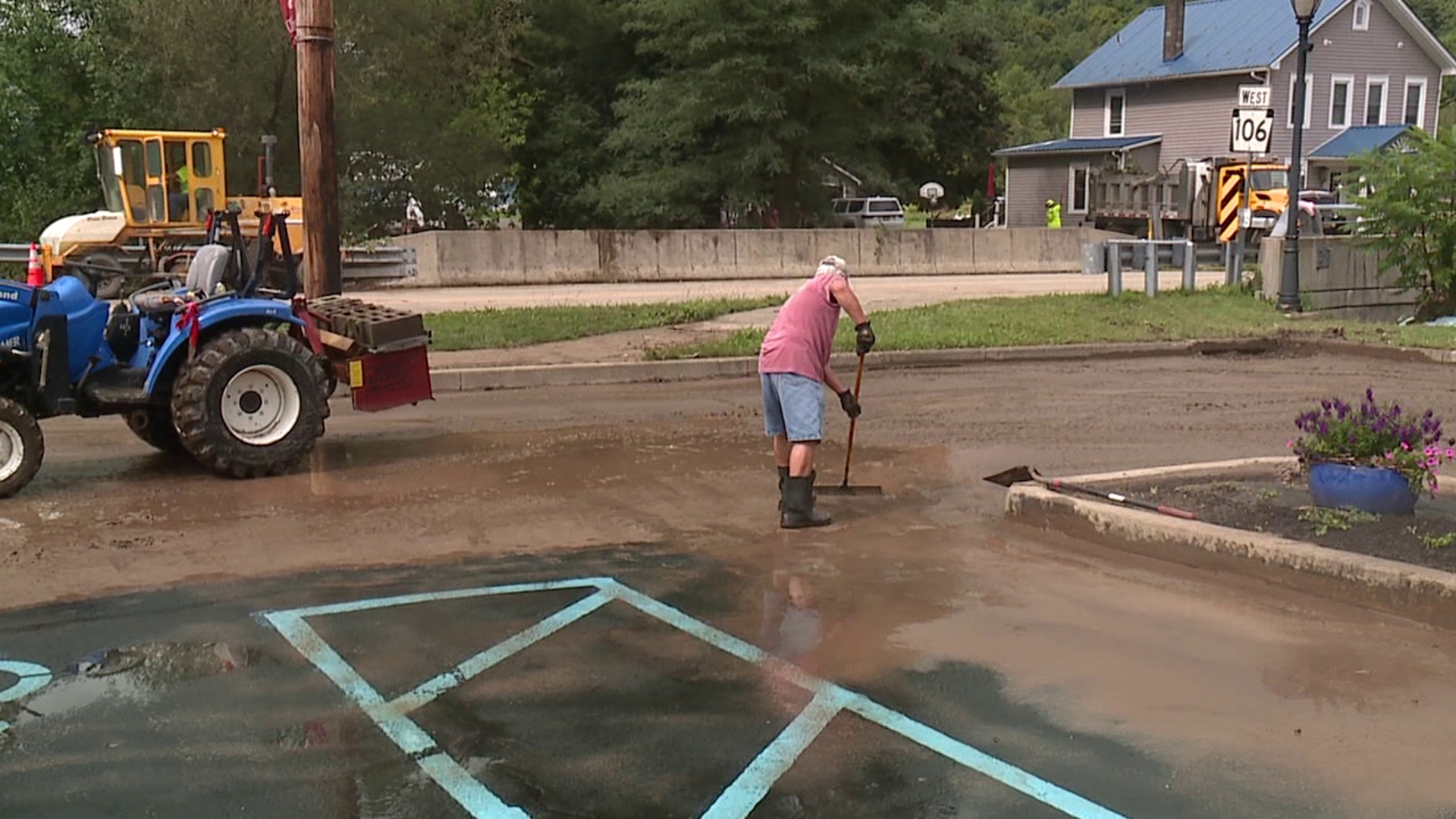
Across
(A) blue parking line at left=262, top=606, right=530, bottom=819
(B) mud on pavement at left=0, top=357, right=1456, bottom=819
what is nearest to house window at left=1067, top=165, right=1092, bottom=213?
(B) mud on pavement at left=0, top=357, right=1456, bottom=819

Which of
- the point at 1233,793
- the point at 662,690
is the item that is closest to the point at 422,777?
the point at 662,690

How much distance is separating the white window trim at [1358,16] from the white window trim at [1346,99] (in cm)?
182

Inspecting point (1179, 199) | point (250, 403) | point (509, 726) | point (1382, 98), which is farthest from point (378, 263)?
point (1382, 98)

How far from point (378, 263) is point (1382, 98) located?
41.1 metres

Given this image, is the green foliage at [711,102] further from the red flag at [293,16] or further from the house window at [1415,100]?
the house window at [1415,100]

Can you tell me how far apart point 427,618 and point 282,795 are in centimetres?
192

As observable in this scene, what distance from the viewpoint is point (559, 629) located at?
609 cm

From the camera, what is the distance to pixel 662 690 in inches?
210

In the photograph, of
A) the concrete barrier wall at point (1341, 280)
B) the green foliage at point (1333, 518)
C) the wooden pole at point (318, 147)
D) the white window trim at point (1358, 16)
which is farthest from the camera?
the white window trim at point (1358, 16)

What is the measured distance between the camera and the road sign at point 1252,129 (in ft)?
65.0

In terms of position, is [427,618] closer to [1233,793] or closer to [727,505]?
[727,505]

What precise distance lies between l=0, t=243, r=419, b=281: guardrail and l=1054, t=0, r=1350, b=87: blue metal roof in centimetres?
3457

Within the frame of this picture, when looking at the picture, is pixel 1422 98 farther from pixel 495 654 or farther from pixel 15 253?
pixel 495 654

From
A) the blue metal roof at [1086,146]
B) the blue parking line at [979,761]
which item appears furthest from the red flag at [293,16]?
A: the blue metal roof at [1086,146]
